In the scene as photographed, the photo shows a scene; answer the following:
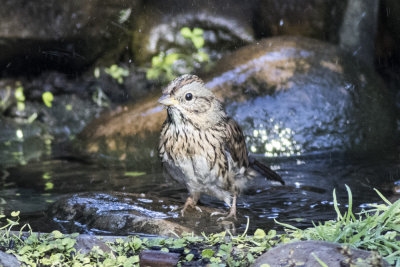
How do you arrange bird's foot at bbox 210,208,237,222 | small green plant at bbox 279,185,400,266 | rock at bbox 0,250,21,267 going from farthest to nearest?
bird's foot at bbox 210,208,237,222, small green plant at bbox 279,185,400,266, rock at bbox 0,250,21,267

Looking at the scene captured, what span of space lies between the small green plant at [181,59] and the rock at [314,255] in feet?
19.8

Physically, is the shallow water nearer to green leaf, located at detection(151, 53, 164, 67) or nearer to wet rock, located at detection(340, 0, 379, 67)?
wet rock, located at detection(340, 0, 379, 67)

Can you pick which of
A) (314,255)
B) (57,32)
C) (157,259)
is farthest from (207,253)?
(57,32)

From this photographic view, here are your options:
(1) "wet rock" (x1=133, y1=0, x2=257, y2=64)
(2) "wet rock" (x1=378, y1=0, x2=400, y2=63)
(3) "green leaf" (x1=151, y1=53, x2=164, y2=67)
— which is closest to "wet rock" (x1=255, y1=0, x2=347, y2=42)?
(1) "wet rock" (x1=133, y1=0, x2=257, y2=64)

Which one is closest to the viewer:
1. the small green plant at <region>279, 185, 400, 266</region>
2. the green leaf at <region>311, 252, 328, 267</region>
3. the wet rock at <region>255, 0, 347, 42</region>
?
the green leaf at <region>311, 252, 328, 267</region>

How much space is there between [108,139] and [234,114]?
5.71 feet

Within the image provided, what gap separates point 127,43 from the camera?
923cm

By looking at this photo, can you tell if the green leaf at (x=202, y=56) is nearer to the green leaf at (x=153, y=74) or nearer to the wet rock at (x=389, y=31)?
the green leaf at (x=153, y=74)

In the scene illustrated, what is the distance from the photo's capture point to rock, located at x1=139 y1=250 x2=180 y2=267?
3.39m

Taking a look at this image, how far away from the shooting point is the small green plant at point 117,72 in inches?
363

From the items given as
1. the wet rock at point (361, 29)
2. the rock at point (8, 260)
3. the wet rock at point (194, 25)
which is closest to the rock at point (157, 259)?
the rock at point (8, 260)

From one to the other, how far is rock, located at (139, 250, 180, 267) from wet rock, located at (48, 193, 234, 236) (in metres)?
0.83

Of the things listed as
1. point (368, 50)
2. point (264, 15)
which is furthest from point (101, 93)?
point (368, 50)

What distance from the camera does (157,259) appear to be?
3.41 m
